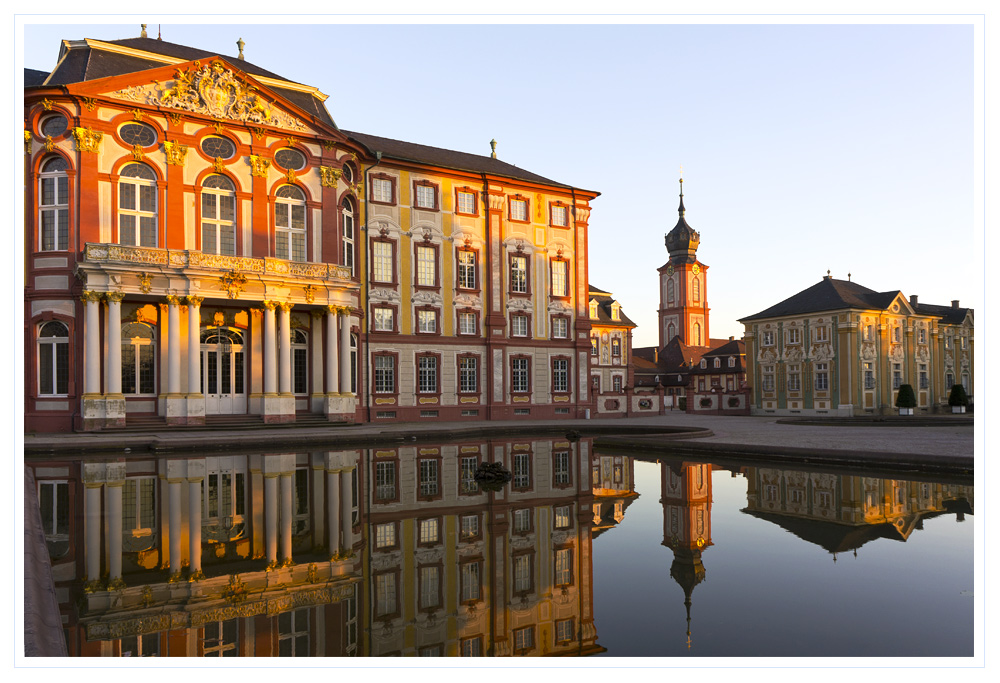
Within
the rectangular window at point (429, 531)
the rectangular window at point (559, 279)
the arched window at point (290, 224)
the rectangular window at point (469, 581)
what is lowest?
the rectangular window at point (429, 531)

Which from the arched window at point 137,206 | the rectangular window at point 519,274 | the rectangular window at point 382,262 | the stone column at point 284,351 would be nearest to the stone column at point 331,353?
the stone column at point 284,351

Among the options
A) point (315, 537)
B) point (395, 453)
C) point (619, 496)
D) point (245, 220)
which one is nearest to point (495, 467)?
point (619, 496)

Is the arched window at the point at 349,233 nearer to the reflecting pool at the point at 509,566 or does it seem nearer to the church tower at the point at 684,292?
the reflecting pool at the point at 509,566

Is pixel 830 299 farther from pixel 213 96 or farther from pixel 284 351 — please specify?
pixel 213 96

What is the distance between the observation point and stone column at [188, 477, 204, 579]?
334 inches

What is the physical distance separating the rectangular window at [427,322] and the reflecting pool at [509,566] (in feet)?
84.4

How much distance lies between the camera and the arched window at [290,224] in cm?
3472

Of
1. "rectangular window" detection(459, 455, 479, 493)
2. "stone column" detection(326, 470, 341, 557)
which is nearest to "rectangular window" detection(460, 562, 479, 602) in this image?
"stone column" detection(326, 470, 341, 557)

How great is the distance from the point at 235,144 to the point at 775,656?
108 feet

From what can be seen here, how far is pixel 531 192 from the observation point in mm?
44812

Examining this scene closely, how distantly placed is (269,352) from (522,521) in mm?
24283

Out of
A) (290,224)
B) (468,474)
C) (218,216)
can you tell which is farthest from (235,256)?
(468,474)

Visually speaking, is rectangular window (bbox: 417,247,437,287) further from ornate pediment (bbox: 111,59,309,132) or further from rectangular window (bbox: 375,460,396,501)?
rectangular window (bbox: 375,460,396,501)
